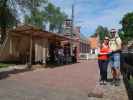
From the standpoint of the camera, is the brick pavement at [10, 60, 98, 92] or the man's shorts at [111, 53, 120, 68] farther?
the brick pavement at [10, 60, 98, 92]

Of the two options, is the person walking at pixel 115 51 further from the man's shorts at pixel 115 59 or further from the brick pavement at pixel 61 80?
the brick pavement at pixel 61 80

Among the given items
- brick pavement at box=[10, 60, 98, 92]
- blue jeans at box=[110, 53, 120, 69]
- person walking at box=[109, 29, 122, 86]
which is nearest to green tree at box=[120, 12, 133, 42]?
brick pavement at box=[10, 60, 98, 92]

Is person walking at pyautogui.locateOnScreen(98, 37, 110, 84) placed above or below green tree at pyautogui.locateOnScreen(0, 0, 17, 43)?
below

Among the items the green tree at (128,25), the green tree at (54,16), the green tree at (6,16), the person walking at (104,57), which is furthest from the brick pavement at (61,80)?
the green tree at (128,25)

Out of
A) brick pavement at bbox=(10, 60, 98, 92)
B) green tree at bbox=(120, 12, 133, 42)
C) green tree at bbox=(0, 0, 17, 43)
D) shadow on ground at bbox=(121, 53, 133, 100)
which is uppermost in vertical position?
green tree at bbox=(120, 12, 133, 42)

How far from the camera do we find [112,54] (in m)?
13.4

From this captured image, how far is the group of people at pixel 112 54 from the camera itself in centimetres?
1333

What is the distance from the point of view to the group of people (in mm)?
13328

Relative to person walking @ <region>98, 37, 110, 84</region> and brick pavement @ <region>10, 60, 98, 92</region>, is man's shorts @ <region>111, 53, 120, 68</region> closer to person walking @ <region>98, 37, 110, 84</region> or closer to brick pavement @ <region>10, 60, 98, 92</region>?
person walking @ <region>98, 37, 110, 84</region>

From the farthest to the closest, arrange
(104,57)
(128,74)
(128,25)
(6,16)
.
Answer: (128,25) → (6,16) → (128,74) → (104,57)

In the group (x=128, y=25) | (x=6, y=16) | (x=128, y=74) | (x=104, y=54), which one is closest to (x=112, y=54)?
(x=104, y=54)

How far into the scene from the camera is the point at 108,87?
12.7 meters

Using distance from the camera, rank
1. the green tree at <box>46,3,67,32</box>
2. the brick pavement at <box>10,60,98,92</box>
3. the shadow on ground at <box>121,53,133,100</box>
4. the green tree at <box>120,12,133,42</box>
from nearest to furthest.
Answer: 1. the shadow on ground at <box>121,53,133,100</box>
2. the brick pavement at <box>10,60,98,92</box>
3. the green tree at <box>46,3,67,32</box>
4. the green tree at <box>120,12,133,42</box>

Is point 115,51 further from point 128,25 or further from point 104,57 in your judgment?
point 128,25
